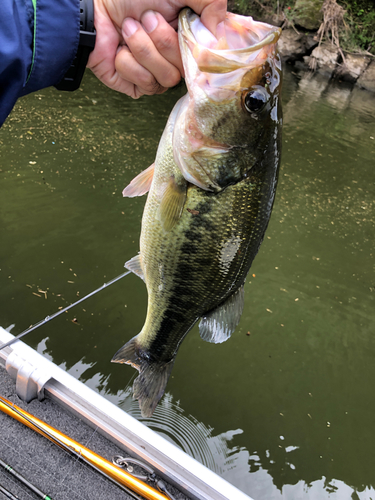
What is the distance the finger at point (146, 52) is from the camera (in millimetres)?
1136

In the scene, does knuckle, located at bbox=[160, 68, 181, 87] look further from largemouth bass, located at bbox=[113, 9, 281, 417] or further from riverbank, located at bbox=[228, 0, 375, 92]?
riverbank, located at bbox=[228, 0, 375, 92]

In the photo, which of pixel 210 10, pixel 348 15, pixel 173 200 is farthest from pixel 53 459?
pixel 348 15

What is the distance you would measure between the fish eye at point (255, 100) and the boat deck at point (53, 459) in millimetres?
1553

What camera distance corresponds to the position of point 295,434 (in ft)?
9.82

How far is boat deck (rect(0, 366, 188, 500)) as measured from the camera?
4.99 feet

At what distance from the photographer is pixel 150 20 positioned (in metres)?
1.11

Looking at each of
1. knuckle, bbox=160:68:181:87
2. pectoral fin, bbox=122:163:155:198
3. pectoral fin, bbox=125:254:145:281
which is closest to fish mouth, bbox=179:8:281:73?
knuckle, bbox=160:68:181:87

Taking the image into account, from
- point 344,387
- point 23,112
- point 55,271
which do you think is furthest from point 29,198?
point 344,387

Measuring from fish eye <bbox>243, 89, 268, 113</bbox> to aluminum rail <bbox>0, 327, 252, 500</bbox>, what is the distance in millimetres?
1423

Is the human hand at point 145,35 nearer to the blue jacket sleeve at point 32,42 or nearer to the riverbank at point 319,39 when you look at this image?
the blue jacket sleeve at point 32,42

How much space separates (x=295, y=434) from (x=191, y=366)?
3.32 ft

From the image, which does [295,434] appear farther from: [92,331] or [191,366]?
[92,331]

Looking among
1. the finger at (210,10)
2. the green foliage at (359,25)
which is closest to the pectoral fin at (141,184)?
the finger at (210,10)

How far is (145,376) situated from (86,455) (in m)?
0.41
